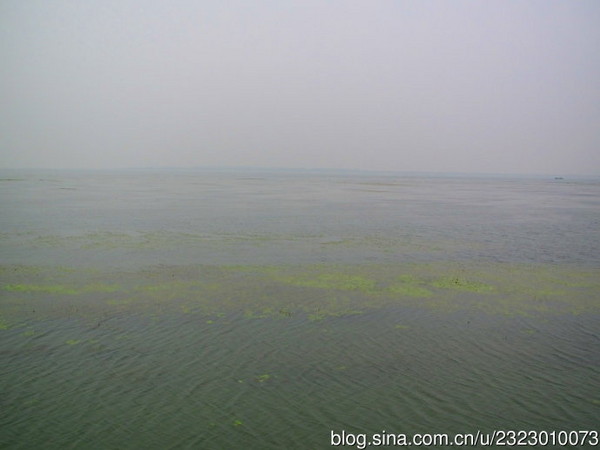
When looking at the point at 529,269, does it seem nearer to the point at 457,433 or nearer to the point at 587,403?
the point at 587,403

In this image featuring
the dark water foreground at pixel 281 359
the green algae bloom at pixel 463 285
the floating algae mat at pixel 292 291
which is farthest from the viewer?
the green algae bloom at pixel 463 285

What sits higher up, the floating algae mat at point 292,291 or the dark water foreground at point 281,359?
the floating algae mat at point 292,291

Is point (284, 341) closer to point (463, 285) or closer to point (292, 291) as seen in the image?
point (292, 291)

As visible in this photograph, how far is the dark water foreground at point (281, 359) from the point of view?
20.4 feet

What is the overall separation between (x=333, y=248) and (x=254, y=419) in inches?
487

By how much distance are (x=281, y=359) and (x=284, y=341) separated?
797 millimetres

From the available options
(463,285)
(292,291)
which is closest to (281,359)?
(292,291)

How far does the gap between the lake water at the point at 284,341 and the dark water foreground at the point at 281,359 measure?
32mm

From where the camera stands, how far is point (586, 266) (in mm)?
16109

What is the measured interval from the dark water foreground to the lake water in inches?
1.3

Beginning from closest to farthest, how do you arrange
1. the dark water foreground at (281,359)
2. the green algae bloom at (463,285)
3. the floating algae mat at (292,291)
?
the dark water foreground at (281,359) → the floating algae mat at (292,291) → the green algae bloom at (463,285)

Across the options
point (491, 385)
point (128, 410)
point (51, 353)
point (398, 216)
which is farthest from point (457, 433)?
point (398, 216)

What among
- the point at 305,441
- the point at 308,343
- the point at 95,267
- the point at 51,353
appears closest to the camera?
the point at 305,441

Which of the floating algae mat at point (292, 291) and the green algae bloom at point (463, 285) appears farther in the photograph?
the green algae bloom at point (463, 285)
